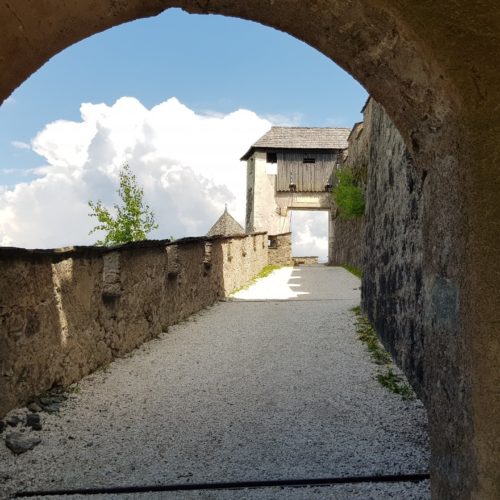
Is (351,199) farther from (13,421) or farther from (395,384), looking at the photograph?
(13,421)

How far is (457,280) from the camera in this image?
6.06 feet

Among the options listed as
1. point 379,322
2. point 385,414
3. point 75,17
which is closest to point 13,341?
point 75,17

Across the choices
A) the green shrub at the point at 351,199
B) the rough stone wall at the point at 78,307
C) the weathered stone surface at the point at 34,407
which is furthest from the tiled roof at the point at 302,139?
the weathered stone surface at the point at 34,407

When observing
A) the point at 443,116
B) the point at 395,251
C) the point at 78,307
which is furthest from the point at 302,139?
the point at 443,116

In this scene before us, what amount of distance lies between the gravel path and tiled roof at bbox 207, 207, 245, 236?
17779 mm

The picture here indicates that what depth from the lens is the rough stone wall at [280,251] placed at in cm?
2317

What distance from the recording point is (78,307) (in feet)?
15.2

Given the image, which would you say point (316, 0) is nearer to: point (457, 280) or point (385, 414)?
point (457, 280)

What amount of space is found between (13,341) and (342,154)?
902 inches

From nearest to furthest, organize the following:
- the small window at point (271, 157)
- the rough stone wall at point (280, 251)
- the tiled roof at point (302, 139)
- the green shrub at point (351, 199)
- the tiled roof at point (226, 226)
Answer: the green shrub at point (351, 199) → the rough stone wall at point (280, 251) → the tiled roof at point (226, 226) → the tiled roof at point (302, 139) → the small window at point (271, 157)

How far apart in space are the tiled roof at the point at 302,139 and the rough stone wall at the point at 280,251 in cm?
529

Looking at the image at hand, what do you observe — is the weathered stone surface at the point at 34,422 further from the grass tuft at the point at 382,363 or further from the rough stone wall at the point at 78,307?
the grass tuft at the point at 382,363

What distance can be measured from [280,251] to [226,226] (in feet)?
9.76

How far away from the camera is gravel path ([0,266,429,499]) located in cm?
283
